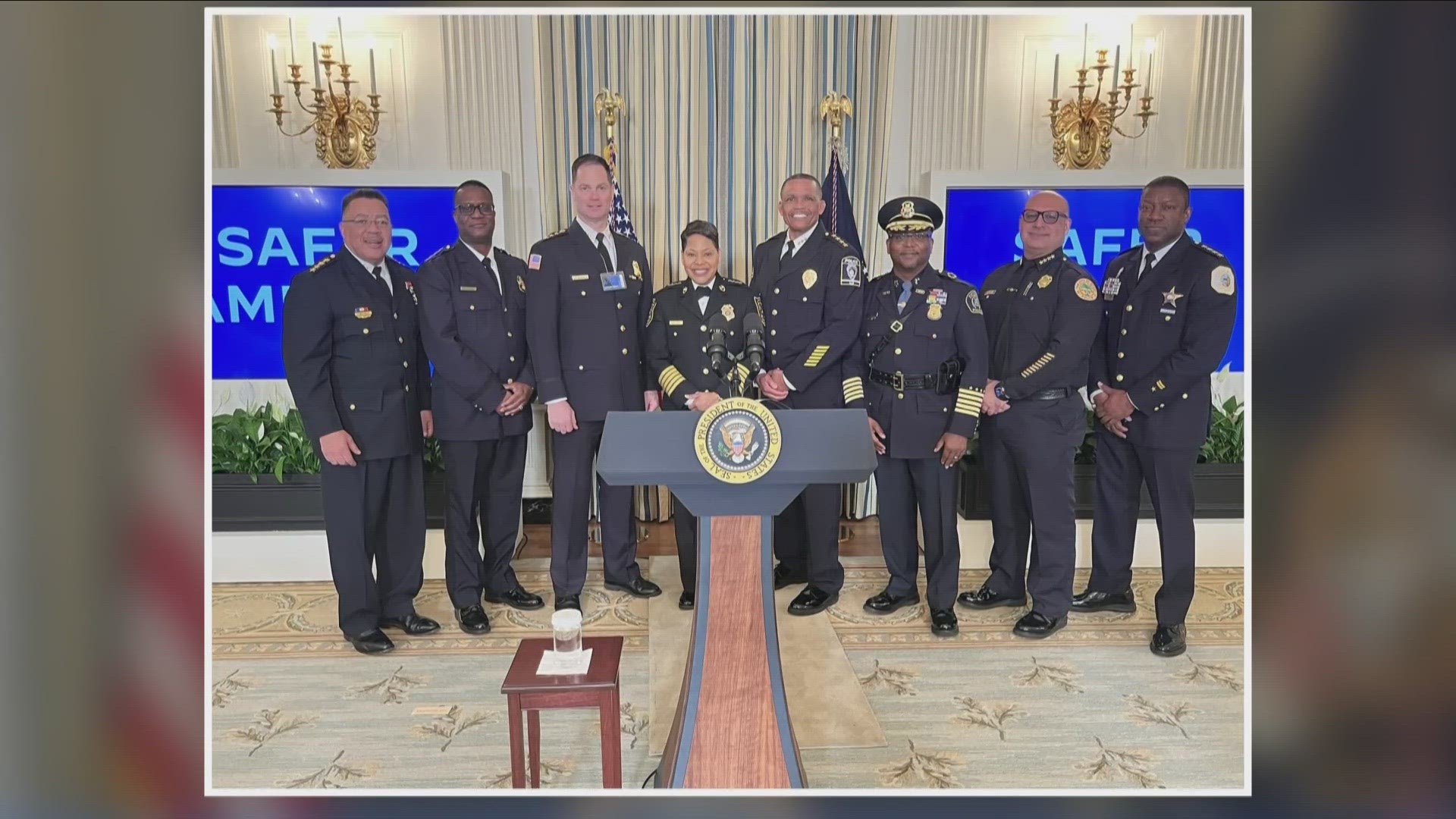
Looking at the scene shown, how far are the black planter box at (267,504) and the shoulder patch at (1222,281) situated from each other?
9.59 ft

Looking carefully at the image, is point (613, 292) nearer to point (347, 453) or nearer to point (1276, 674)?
point (347, 453)

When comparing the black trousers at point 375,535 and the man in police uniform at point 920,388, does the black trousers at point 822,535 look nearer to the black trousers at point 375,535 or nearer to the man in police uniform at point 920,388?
the man in police uniform at point 920,388

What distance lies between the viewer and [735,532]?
1.64 m

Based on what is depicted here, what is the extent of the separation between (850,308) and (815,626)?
119 centimetres

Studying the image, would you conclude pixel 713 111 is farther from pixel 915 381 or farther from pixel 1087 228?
pixel 1087 228

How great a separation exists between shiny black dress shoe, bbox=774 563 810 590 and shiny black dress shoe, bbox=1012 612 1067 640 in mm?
857

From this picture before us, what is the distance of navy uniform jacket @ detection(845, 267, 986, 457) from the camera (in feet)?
9.11

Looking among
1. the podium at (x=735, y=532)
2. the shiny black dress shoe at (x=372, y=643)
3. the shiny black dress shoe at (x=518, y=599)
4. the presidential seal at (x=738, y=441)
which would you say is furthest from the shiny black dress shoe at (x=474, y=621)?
the presidential seal at (x=738, y=441)

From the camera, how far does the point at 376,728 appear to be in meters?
2.30

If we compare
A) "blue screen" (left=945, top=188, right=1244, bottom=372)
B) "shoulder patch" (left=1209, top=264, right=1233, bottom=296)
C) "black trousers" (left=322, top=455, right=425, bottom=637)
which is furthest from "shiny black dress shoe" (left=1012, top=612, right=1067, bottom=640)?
"black trousers" (left=322, top=455, right=425, bottom=637)

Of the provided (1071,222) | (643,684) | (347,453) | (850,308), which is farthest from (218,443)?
(1071,222)

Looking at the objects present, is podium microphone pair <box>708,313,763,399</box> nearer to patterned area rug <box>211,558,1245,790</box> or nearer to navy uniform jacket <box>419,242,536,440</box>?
patterned area rug <box>211,558,1245,790</box>

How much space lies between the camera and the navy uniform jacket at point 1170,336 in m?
2.53

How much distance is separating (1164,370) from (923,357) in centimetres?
79
